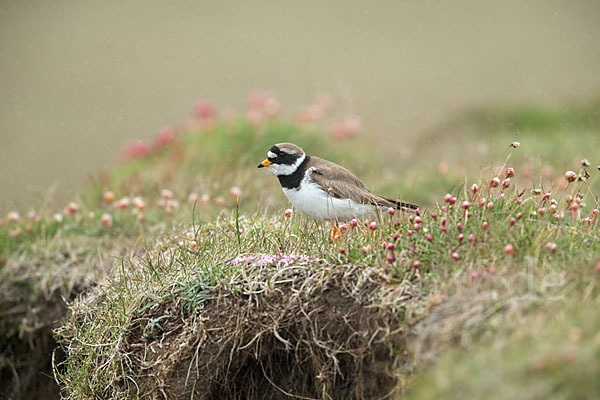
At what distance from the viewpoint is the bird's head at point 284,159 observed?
18.7 ft

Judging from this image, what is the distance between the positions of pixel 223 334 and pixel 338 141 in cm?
642

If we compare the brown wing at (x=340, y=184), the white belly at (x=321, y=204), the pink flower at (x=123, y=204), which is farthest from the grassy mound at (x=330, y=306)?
the pink flower at (x=123, y=204)

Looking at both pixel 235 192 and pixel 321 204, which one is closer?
pixel 321 204

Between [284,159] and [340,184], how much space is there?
510 millimetres

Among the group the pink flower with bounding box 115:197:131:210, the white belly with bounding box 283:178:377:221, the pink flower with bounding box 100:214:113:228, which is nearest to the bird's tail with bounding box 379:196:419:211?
the white belly with bounding box 283:178:377:221

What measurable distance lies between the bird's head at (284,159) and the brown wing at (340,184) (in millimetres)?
123

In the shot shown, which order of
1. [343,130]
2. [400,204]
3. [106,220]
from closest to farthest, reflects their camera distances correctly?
[400,204]
[106,220]
[343,130]

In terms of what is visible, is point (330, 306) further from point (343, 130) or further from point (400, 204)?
point (343, 130)

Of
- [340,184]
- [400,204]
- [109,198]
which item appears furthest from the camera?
[109,198]

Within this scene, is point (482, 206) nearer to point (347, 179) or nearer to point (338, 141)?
point (347, 179)

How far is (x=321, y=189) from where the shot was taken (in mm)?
5512

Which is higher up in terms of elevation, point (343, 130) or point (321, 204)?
point (321, 204)

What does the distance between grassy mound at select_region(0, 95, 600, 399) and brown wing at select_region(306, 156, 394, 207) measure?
14.3 inches

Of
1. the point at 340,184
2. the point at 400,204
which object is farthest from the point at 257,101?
the point at 400,204
